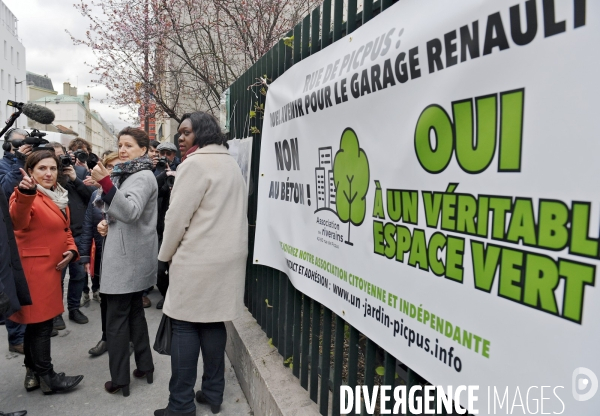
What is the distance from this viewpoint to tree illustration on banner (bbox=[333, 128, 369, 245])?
1881 millimetres

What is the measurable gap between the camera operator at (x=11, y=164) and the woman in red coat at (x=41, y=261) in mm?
704

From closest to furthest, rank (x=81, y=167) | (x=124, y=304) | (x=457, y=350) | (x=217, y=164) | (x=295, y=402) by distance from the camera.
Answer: (x=457, y=350) → (x=295, y=402) → (x=217, y=164) → (x=124, y=304) → (x=81, y=167)

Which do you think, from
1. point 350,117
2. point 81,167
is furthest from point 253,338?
point 81,167

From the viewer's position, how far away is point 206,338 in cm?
308

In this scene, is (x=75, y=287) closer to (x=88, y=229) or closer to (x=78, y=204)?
(x=88, y=229)

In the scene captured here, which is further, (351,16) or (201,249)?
(201,249)

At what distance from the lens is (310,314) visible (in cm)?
281

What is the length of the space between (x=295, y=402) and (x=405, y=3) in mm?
2199

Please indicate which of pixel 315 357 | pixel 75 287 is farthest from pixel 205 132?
pixel 75 287

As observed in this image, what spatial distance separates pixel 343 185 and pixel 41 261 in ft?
8.85

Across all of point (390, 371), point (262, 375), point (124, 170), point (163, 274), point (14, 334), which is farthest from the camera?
point (14, 334)

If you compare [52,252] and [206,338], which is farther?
[52,252]

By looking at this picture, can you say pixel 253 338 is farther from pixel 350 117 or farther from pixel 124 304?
pixel 350 117

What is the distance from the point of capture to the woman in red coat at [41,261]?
3.28m
